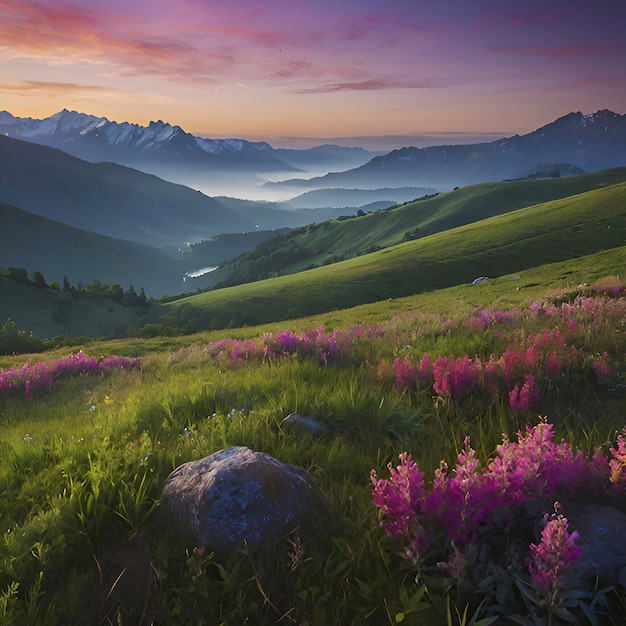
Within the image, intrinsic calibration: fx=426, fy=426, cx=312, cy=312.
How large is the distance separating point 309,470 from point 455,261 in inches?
2708

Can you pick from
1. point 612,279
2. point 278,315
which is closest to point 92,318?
point 278,315

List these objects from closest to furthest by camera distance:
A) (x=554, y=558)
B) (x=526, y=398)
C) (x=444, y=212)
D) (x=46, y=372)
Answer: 1. (x=554, y=558)
2. (x=526, y=398)
3. (x=46, y=372)
4. (x=444, y=212)

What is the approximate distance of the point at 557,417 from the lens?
3965 mm

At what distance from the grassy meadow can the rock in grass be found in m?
0.10

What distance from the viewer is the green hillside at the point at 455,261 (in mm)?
60812

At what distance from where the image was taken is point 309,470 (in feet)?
11.2

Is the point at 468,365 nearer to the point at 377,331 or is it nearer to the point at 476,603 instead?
the point at 476,603

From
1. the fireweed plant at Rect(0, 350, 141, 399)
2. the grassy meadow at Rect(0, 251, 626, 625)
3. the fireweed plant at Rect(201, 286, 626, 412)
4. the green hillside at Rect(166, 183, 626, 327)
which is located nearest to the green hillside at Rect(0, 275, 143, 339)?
the green hillside at Rect(166, 183, 626, 327)

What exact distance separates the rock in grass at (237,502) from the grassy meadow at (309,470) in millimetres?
101

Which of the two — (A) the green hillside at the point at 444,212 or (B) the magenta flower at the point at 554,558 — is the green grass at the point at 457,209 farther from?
(B) the magenta flower at the point at 554,558

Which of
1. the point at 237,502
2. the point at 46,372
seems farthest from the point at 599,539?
the point at 46,372

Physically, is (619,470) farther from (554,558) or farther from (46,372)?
(46,372)

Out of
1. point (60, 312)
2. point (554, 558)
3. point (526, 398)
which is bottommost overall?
point (60, 312)

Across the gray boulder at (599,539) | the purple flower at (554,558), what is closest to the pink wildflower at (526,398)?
the gray boulder at (599,539)
